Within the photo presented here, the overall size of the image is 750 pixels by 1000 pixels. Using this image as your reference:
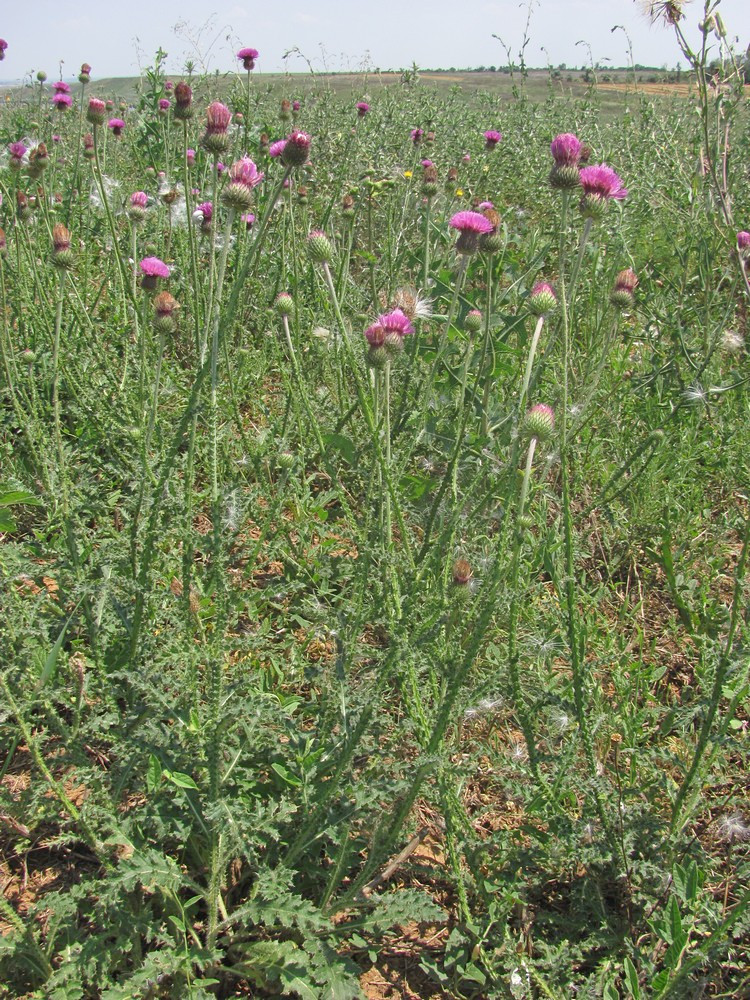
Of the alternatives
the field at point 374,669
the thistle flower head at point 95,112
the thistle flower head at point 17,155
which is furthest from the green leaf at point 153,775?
the thistle flower head at point 17,155

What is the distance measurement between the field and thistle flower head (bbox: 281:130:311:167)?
3 cm

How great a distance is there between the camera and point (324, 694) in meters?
1.53

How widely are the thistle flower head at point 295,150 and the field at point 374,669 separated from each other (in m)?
0.03

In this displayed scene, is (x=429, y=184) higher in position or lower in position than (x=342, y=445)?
higher

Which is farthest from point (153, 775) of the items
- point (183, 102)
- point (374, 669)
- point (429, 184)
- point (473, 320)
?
point (429, 184)

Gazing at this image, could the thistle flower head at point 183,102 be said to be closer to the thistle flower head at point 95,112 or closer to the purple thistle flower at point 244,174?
the purple thistle flower at point 244,174

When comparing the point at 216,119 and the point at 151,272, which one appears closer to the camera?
the point at 216,119

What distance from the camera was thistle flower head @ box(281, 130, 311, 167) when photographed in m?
1.67

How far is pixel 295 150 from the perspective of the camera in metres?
1.69

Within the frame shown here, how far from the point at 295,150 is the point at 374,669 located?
46.4 inches

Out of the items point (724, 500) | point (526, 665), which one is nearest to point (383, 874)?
point (526, 665)

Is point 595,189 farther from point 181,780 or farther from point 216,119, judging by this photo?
point 181,780

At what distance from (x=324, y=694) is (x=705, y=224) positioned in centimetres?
298

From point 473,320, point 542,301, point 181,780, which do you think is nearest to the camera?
point 181,780
